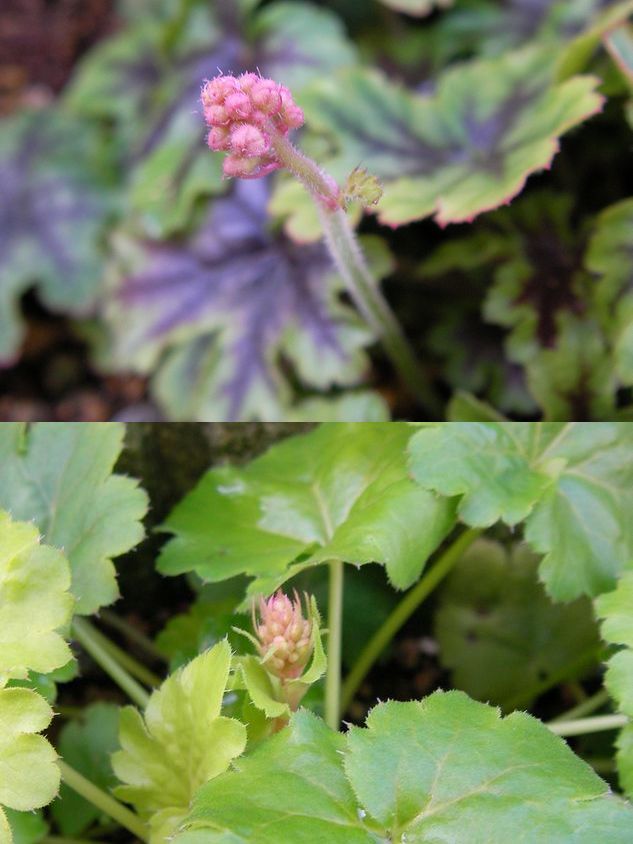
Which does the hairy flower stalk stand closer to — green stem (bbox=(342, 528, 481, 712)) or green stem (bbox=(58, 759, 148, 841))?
Answer: green stem (bbox=(342, 528, 481, 712))

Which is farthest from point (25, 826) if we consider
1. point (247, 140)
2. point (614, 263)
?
point (614, 263)

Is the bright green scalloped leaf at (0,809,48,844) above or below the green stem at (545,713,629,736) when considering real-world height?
above

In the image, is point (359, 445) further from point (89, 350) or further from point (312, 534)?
point (89, 350)

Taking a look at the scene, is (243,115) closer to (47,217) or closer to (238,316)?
(238,316)

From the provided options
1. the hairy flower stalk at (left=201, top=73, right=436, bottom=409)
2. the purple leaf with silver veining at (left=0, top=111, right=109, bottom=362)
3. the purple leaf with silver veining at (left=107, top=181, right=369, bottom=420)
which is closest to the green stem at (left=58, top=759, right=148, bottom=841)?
the hairy flower stalk at (left=201, top=73, right=436, bottom=409)

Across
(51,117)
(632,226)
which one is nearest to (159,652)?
(632,226)

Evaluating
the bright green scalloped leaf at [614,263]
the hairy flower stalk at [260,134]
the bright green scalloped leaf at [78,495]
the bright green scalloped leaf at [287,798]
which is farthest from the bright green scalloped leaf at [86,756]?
the bright green scalloped leaf at [614,263]
